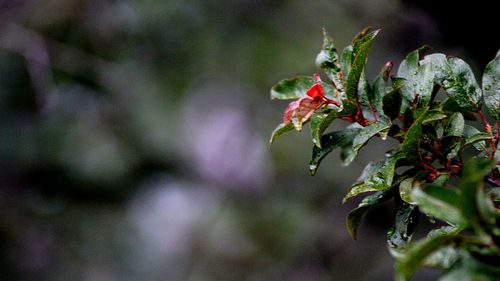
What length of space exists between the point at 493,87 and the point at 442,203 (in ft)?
0.77

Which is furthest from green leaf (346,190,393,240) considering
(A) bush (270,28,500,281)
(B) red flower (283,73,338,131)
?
(B) red flower (283,73,338,131)

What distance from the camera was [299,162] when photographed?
7.74 feet

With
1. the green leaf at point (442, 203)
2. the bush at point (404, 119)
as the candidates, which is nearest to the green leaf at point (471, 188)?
the green leaf at point (442, 203)

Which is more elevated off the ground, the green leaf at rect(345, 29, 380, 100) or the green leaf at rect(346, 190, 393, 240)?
the green leaf at rect(345, 29, 380, 100)

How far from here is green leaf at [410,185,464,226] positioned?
46 cm

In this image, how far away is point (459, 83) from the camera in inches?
26.0

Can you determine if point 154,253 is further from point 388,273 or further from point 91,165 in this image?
point 388,273

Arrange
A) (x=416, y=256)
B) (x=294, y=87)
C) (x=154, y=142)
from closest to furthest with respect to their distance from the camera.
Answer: (x=416, y=256) → (x=294, y=87) → (x=154, y=142)

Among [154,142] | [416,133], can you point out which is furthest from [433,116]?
[154,142]

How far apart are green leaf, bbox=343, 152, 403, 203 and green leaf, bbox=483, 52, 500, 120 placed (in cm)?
10

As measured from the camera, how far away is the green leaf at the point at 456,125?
0.63 meters

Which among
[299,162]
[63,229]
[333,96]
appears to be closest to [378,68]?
[299,162]

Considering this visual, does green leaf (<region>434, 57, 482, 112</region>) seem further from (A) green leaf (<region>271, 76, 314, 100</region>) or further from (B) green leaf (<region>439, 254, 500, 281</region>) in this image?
(B) green leaf (<region>439, 254, 500, 281</region>)

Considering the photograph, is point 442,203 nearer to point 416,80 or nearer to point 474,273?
point 474,273
